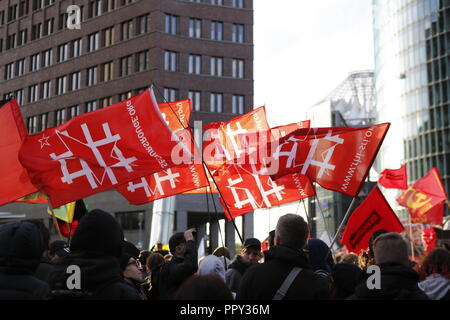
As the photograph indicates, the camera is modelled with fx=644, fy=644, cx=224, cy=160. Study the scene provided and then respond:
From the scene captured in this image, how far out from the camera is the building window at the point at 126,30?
5700cm

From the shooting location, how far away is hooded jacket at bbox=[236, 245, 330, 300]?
15.3 feet

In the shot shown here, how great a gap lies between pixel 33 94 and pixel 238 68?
71.1ft

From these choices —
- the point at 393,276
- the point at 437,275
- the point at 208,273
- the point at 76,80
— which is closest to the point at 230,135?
the point at 437,275

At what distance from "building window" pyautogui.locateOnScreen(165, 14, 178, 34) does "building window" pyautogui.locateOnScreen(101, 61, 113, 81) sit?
22.0ft

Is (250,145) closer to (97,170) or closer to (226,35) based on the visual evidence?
(97,170)

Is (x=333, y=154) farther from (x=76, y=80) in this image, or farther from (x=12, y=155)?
(x=76, y=80)

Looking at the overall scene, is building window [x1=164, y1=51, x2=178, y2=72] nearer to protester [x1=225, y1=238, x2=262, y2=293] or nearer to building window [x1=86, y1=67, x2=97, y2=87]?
building window [x1=86, y1=67, x2=97, y2=87]

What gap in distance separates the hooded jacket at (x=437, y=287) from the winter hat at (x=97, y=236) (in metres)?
2.78

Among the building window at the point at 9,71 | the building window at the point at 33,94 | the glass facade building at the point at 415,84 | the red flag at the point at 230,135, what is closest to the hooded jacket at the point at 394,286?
the red flag at the point at 230,135

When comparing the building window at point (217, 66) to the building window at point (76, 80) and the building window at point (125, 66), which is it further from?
the building window at point (76, 80)

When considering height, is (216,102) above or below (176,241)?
above

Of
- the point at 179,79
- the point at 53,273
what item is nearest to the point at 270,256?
the point at 53,273

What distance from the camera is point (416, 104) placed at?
81.8m

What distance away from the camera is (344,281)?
5.27 m
